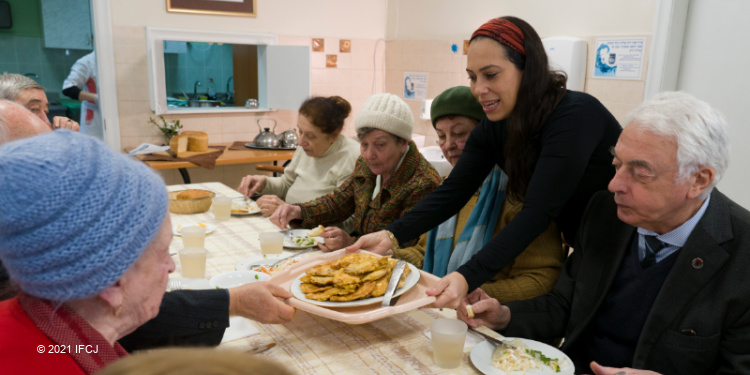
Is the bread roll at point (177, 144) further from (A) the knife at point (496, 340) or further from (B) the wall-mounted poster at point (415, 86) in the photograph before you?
(A) the knife at point (496, 340)

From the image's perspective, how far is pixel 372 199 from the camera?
2.80 m

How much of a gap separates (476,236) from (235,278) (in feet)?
3.09

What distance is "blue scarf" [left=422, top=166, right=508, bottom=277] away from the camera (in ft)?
6.85

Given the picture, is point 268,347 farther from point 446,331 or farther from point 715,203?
point 715,203

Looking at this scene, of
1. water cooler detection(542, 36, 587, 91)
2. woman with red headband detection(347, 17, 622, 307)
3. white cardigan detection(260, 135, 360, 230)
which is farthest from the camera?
water cooler detection(542, 36, 587, 91)

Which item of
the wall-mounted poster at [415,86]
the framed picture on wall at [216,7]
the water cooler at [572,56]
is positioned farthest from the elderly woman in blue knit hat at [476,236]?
the framed picture on wall at [216,7]

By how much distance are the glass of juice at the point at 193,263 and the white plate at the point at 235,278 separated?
9cm

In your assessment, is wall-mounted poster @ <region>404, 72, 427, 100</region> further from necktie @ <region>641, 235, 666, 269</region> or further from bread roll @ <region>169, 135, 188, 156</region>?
necktie @ <region>641, 235, 666, 269</region>

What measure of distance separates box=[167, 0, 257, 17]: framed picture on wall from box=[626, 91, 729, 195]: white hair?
446 cm

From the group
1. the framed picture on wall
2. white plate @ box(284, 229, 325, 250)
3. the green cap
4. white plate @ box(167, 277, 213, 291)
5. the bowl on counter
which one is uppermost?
the framed picture on wall

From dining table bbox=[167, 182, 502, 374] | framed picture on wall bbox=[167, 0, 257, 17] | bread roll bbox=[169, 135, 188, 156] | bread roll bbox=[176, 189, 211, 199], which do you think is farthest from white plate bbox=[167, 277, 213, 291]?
framed picture on wall bbox=[167, 0, 257, 17]

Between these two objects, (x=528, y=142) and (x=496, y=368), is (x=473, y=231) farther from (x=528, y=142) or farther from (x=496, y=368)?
(x=496, y=368)

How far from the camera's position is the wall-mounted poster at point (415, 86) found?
534cm

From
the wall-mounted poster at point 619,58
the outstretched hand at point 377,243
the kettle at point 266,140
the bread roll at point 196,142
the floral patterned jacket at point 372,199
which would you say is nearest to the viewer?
the outstretched hand at point 377,243
